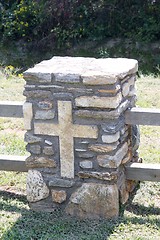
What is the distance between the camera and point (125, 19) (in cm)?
1196

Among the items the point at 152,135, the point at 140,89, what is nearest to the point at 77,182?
the point at 152,135

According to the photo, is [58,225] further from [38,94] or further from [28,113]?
[38,94]

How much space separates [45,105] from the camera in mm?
4246

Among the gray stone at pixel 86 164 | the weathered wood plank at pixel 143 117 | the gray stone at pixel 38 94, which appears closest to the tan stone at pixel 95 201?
the gray stone at pixel 86 164

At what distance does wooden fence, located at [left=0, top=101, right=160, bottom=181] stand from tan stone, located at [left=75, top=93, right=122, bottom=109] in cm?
27

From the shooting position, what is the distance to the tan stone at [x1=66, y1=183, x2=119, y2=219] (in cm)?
427

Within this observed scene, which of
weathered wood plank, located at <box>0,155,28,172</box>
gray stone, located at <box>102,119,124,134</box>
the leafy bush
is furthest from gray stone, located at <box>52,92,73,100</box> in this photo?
the leafy bush

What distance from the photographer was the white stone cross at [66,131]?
418 cm

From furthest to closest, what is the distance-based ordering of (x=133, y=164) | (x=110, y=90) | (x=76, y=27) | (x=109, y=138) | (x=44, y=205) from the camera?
(x=76, y=27), (x=133, y=164), (x=44, y=205), (x=109, y=138), (x=110, y=90)

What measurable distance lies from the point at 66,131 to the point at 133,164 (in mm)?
748

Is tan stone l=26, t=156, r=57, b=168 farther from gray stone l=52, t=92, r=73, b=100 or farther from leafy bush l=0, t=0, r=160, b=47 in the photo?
leafy bush l=0, t=0, r=160, b=47

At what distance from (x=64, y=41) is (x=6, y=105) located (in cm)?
779

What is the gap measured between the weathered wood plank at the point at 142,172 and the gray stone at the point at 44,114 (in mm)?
838

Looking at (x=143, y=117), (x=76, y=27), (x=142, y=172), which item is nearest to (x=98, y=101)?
(x=143, y=117)
